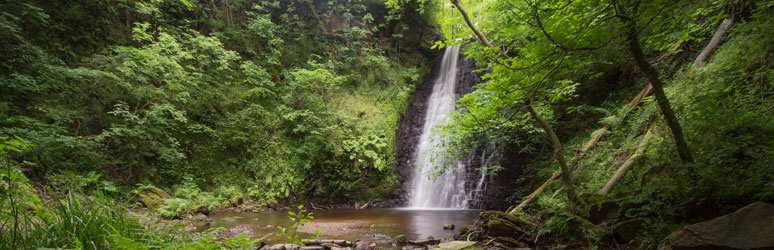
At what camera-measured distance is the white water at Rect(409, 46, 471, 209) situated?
11156 millimetres

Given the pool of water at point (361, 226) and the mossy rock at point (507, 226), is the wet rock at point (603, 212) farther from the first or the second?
the pool of water at point (361, 226)

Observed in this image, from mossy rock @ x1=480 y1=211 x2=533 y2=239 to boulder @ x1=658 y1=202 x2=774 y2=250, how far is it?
7.45 ft

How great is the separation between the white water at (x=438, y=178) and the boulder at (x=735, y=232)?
5.94m

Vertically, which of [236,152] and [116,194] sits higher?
[236,152]

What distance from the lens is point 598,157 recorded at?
6.49 meters

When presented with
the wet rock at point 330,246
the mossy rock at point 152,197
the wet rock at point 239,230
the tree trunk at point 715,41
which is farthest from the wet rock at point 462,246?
the mossy rock at point 152,197

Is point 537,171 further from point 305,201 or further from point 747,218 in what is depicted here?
point 305,201

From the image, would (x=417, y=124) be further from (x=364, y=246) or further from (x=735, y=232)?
(x=735, y=232)

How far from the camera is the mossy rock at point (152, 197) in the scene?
297 inches

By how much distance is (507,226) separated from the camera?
200 inches

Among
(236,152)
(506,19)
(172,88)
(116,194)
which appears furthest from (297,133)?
(506,19)

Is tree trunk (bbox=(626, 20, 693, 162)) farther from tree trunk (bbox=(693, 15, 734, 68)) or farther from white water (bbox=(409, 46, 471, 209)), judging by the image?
white water (bbox=(409, 46, 471, 209))

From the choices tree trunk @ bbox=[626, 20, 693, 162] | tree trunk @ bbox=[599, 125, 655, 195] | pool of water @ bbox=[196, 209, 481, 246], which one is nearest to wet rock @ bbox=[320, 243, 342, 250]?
pool of water @ bbox=[196, 209, 481, 246]

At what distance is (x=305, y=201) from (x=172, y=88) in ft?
19.8
